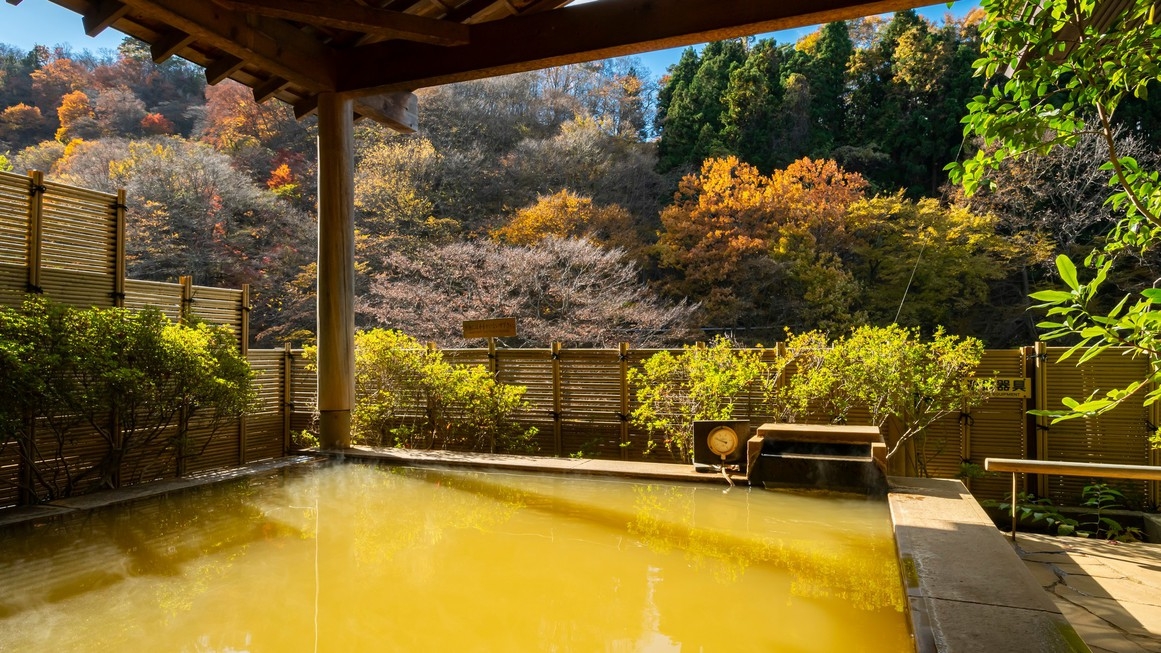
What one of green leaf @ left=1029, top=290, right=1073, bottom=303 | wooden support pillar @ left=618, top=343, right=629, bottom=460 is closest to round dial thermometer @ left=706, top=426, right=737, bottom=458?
wooden support pillar @ left=618, top=343, right=629, bottom=460

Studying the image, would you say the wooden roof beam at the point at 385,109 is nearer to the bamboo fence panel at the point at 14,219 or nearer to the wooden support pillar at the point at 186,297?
the wooden support pillar at the point at 186,297

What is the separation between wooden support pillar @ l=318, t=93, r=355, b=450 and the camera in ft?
19.2

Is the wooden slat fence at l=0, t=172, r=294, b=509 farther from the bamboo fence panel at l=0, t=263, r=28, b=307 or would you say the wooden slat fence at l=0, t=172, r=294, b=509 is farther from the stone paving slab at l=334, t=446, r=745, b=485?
the stone paving slab at l=334, t=446, r=745, b=485

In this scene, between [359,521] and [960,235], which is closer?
[359,521]

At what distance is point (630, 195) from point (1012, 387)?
10603mm

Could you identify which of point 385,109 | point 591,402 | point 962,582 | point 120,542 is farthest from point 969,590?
point 385,109

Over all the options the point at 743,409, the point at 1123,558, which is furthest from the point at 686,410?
the point at 1123,558

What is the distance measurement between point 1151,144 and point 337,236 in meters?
14.6

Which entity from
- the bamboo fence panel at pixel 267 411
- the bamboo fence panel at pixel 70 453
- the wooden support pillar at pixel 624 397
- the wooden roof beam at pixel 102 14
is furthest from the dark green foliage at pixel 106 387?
the wooden support pillar at pixel 624 397

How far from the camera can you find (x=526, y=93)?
17.7 meters

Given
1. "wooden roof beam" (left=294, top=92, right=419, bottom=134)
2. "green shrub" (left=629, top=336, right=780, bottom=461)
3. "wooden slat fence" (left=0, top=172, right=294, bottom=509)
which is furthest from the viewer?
"wooden roof beam" (left=294, top=92, right=419, bottom=134)

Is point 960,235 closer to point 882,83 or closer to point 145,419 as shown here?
point 882,83

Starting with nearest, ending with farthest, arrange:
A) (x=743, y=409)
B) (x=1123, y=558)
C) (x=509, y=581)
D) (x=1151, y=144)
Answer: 1. (x=509, y=581)
2. (x=1123, y=558)
3. (x=743, y=409)
4. (x=1151, y=144)

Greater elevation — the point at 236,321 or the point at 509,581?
the point at 236,321
